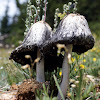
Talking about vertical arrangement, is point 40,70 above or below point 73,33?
below

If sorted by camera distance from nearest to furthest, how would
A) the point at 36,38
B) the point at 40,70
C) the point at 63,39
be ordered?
the point at 63,39
the point at 36,38
the point at 40,70

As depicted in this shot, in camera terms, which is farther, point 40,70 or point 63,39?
point 40,70

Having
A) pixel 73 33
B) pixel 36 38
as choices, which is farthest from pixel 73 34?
pixel 36 38

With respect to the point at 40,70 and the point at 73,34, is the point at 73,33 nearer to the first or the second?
the point at 73,34

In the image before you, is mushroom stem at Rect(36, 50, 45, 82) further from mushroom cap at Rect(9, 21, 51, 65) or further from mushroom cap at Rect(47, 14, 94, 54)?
mushroom cap at Rect(47, 14, 94, 54)

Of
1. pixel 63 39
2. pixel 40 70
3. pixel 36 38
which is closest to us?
pixel 63 39

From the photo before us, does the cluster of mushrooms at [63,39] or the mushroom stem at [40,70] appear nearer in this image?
the cluster of mushrooms at [63,39]

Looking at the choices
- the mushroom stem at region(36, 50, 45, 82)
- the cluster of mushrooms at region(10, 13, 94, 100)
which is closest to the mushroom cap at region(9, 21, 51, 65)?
the cluster of mushrooms at region(10, 13, 94, 100)

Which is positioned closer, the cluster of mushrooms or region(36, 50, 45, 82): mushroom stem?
the cluster of mushrooms

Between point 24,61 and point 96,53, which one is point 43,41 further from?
point 96,53

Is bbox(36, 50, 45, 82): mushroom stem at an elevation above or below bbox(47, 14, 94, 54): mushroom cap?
below

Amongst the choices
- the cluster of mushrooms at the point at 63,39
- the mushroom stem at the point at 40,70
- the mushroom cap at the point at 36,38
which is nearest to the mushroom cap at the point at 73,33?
the cluster of mushrooms at the point at 63,39

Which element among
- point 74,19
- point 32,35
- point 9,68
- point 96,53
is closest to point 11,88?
point 9,68

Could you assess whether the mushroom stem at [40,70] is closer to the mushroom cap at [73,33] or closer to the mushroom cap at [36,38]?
Answer: the mushroom cap at [36,38]
